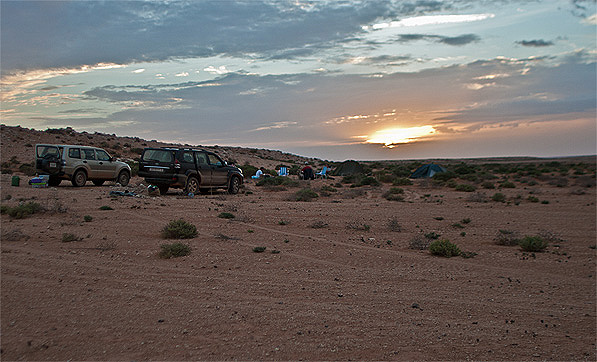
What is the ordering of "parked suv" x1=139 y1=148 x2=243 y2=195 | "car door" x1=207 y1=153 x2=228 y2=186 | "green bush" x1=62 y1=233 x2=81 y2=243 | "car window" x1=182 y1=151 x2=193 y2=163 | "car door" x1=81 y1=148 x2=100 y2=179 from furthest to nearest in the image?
"car door" x1=81 y1=148 x2=100 y2=179
"car door" x1=207 y1=153 x2=228 y2=186
"car window" x1=182 y1=151 x2=193 y2=163
"parked suv" x1=139 y1=148 x2=243 y2=195
"green bush" x1=62 y1=233 x2=81 y2=243

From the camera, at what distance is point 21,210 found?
11234 mm

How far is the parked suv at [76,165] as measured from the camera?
18.9 m

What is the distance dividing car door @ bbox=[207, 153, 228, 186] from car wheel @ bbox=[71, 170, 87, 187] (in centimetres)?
575

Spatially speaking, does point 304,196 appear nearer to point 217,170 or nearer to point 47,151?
point 217,170

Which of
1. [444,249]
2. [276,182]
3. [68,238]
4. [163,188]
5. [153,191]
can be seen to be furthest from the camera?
[276,182]

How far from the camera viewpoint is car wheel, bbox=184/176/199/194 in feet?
59.5

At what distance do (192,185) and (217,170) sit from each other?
1.75 metres

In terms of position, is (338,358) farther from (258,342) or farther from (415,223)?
(415,223)

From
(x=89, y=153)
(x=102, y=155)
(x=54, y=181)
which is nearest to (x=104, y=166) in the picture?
(x=102, y=155)

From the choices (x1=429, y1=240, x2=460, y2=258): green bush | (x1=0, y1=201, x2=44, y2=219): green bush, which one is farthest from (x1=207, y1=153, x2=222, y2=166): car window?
(x1=429, y1=240, x2=460, y2=258): green bush

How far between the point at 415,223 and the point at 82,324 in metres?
11.3

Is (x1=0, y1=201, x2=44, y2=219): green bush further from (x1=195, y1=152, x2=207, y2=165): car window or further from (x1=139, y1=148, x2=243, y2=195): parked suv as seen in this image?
(x1=195, y1=152, x2=207, y2=165): car window

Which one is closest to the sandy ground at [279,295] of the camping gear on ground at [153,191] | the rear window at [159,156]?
the rear window at [159,156]

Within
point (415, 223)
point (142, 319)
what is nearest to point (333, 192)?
point (415, 223)
